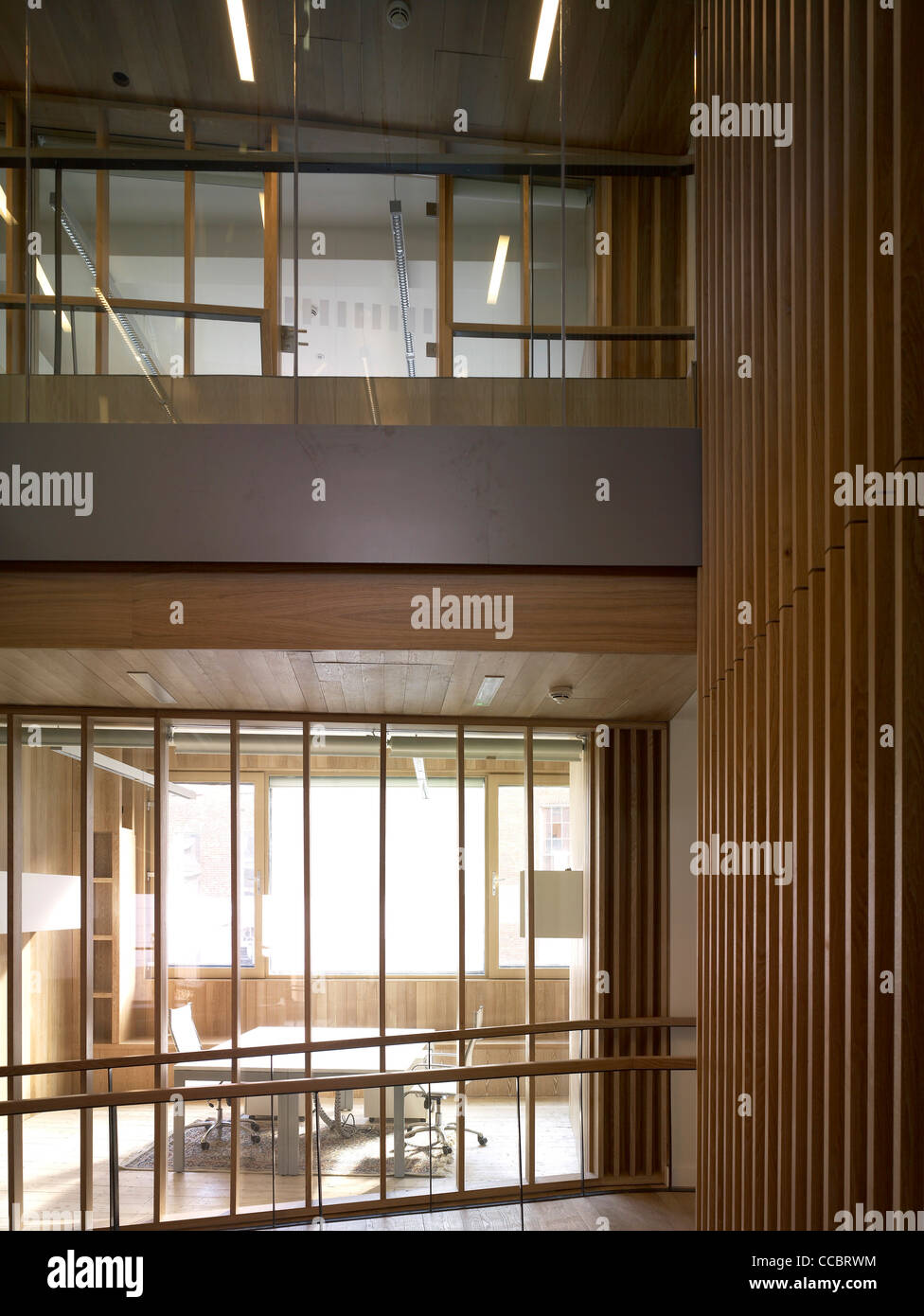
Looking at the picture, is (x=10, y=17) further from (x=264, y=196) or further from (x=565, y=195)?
(x=565, y=195)

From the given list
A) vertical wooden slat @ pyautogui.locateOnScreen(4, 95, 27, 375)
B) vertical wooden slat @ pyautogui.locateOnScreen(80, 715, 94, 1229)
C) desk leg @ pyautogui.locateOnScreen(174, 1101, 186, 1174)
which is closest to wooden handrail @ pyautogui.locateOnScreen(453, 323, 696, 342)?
vertical wooden slat @ pyautogui.locateOnScreen(4, 95, 27, 375)

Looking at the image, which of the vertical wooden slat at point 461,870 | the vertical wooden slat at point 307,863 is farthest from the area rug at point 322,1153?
the vertical wooden slat at point 461,870

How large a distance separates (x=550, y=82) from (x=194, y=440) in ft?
7.76

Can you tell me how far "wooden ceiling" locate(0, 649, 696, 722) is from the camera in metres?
5.36

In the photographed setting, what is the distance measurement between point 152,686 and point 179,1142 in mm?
2836

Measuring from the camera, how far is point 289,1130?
665 centimetres

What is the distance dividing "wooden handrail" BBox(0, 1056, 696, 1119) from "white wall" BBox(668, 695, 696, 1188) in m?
1.19

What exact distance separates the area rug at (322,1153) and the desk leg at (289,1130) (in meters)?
0.04

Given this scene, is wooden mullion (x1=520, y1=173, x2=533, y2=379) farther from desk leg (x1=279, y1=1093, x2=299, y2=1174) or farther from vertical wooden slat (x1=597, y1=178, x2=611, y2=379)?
desk leg (x1=279, y1=1093, x2=299, y2=1174)

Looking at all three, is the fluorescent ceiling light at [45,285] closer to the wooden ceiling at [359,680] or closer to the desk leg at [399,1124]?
the wooden ceiling at [359,680]

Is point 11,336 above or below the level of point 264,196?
below

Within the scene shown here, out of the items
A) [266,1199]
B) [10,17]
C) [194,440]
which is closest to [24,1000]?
[266,1199]

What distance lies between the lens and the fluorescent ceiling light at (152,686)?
5947mm

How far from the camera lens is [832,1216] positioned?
113 inches
